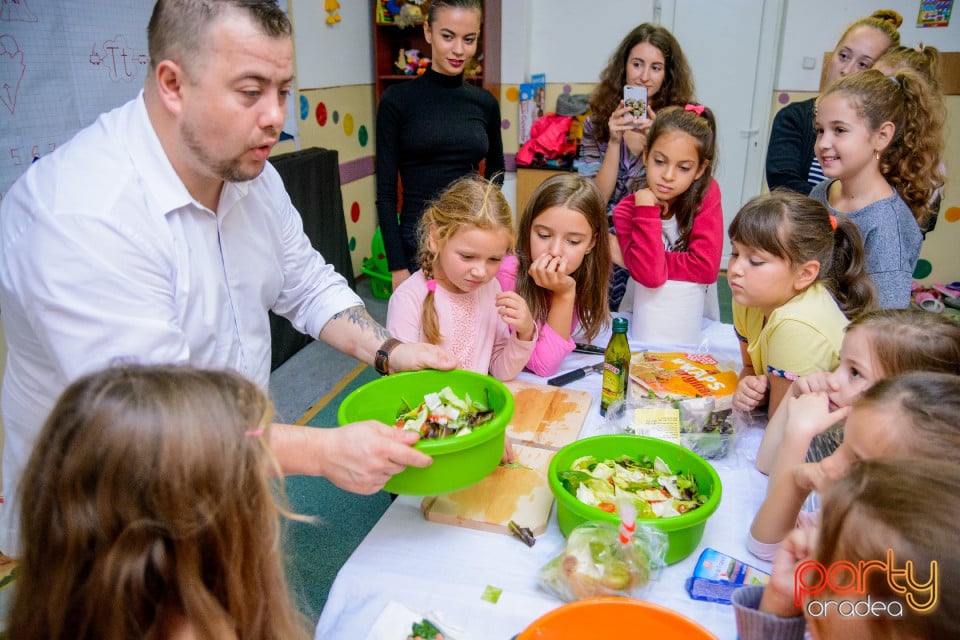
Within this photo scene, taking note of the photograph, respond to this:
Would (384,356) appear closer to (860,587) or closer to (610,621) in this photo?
(610,621)

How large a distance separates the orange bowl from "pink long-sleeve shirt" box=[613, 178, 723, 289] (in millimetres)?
1316

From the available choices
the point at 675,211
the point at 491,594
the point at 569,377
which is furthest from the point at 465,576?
the point at 675,211

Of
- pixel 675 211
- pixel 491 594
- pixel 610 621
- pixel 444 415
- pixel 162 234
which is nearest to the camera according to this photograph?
pixel 610 621

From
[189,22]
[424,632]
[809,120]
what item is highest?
[189,22]

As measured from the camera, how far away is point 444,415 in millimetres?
1345

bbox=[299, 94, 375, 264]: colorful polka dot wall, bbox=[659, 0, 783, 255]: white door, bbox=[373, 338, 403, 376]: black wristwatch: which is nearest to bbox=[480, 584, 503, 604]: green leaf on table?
bbox=[373, 338, 403, 376]: black wristwatch

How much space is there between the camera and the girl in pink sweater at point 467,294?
1.78 metres

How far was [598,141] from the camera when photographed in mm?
2900

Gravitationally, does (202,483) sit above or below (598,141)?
below

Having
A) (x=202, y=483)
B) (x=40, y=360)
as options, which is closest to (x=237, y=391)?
(x=202, y=483)

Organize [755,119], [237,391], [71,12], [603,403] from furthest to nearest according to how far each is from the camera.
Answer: [755,119]
[71,12]
[603,403]
[237,391]

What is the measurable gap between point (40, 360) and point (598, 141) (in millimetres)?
2305

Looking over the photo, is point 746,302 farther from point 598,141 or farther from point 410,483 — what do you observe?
point 598,141

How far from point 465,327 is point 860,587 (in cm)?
127
